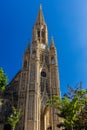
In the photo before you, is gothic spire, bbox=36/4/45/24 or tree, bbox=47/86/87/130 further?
gothic spire, bbox=36/4/45/24

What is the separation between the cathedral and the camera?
126ft

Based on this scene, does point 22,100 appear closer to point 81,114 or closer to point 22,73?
point 22,73

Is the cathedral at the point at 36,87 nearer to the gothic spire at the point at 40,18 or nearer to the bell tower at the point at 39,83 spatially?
the bell tower at the point at 39,83

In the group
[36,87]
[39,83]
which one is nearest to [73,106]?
[36,87]

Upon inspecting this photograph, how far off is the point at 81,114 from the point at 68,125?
5.50 ft

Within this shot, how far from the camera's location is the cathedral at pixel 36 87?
3831 centimetres

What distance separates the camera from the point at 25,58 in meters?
47.7

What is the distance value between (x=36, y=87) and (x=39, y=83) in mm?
2747

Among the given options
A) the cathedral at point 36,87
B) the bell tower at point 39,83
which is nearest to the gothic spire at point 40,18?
the bell tower at point 39,83

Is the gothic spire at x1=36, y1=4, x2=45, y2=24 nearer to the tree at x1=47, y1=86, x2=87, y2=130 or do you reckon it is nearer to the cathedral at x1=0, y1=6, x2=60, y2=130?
the cathedral at x1=0, y1=6, x2=60, y2=130

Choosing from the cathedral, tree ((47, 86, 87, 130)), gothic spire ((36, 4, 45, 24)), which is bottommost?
tree ((47, 86, 87, 130))

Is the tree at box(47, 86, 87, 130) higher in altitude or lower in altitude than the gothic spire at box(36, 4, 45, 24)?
lower

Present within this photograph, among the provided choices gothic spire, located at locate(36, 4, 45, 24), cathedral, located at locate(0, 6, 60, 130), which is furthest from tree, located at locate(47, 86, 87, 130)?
gothic spire, located at locate(36, 4, 45, 24)

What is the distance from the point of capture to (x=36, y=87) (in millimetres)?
41406
